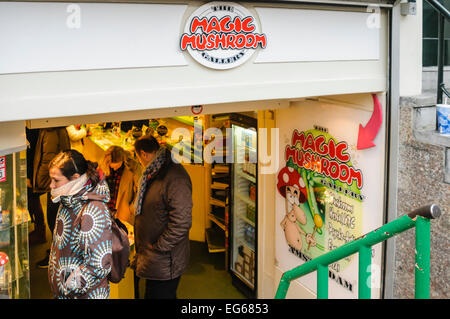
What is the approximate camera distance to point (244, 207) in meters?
5.47

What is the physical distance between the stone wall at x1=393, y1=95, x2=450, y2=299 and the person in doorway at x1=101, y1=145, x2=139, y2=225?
96.1 inches

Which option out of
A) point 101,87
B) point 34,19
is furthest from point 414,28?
point 34,19

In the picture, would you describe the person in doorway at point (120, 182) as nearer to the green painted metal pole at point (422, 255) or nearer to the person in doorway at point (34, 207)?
the person in doorway at point (34, 207)

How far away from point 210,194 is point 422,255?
4823 mm

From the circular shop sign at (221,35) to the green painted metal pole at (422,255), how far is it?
155 cm

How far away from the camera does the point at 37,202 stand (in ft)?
20.0

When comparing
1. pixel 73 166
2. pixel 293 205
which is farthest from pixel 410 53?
pixel 73 166

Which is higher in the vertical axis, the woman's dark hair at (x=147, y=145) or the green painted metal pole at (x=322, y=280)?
the woman's dark hair at (x=147, y=145)

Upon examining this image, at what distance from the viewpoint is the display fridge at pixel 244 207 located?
16.5 ft

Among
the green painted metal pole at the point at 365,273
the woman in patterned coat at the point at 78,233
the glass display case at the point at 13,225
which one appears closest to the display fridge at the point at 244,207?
the woman in patterned coat at the point at 78,233

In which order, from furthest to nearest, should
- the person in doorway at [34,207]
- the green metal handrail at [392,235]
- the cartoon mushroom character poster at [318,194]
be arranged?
the person in doorway at [34,207] → the cartoon mushroom character poster at [318,194] → the green metal handrail at [392,235]

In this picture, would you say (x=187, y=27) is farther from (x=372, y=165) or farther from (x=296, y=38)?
(x=372, y=165)

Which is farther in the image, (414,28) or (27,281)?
(414,28)
